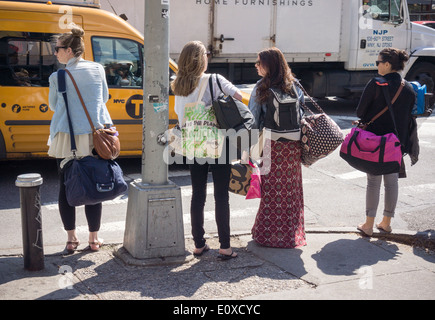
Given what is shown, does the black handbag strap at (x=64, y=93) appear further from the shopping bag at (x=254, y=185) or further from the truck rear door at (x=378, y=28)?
the truck rear door at (x=378, y=28)

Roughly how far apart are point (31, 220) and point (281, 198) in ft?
6.94

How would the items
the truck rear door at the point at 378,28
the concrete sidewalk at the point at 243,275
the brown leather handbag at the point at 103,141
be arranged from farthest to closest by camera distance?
the truck rear door at the point at 378,28
the brown leather handbag at the point at 103,141
the concrete sidewalk at the point at 243,275

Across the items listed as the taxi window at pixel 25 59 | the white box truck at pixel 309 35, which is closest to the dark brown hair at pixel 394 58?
the taxi window at pixel 25 59

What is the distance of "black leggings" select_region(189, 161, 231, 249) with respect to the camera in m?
5.00

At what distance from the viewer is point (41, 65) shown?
7.80 m

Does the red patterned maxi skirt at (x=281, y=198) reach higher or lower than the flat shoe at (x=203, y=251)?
higher

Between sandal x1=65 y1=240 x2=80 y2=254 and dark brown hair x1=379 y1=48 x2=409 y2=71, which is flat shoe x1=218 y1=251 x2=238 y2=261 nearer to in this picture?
sandal x1=65 y1=240 x2=80 y2=254

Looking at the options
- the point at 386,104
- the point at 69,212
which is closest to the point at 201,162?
the point at 69,212

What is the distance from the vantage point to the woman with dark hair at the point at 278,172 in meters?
5.23

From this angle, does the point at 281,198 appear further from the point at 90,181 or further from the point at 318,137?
the point at 90,181

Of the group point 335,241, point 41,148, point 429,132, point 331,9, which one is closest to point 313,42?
point 331,9

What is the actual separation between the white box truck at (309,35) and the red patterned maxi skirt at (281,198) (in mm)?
7009
